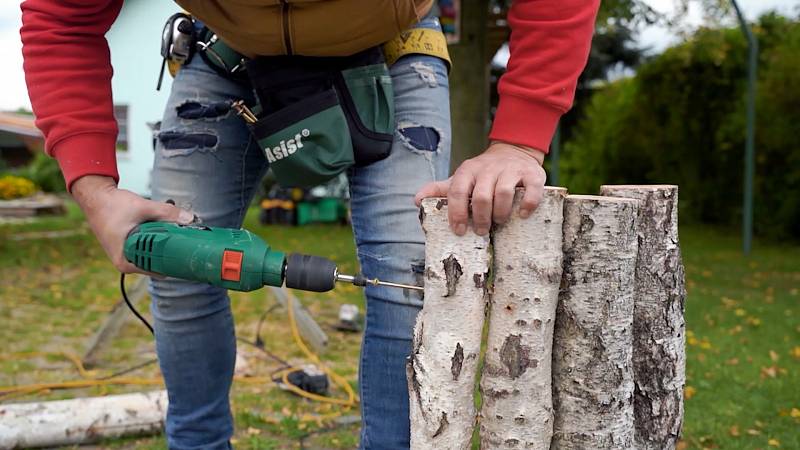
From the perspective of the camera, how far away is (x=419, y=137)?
5.91 ft

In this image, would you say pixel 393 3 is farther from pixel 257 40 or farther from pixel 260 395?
pixel 260 395

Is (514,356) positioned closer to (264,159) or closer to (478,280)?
(478,280)

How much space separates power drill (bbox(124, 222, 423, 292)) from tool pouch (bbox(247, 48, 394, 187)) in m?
0.25

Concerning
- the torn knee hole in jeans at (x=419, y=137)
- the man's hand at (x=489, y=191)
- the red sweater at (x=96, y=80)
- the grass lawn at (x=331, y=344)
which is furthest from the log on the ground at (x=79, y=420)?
the man's hand at (x=489, y=191)

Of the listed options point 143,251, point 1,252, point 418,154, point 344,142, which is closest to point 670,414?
point 418,154

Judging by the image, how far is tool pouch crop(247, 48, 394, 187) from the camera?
1756 millimetres

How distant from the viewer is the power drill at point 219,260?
1.59 m

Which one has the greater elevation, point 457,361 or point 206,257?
point 206,257

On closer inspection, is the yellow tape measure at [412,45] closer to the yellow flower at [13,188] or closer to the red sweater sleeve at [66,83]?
the red sweater sleeve at [66,83]

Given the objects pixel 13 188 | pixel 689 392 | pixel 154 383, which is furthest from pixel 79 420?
pixel 13 188

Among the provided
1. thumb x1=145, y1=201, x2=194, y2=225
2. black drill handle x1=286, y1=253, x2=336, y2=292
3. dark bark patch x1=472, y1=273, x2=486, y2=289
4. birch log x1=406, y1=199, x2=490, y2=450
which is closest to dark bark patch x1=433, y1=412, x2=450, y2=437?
birch log x1=406, y1=199, x2=490, y2=450

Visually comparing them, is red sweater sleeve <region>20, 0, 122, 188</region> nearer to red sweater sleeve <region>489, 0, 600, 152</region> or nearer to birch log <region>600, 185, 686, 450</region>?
red sweater sleeve <region>489, 0, 600, 152</region>

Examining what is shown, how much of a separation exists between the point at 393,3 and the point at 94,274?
7.06 meters

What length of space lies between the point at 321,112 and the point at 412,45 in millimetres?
311
